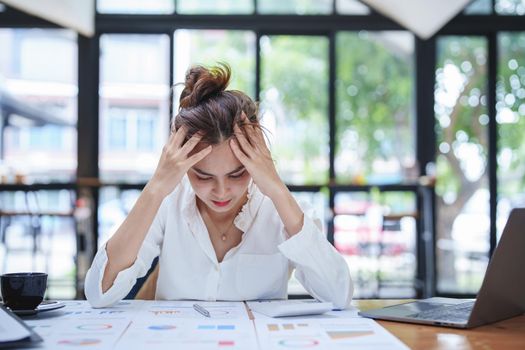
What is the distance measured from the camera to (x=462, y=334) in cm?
111

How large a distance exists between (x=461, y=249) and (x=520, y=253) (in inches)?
194

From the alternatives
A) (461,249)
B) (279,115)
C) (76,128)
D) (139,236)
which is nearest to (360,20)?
(279,115)

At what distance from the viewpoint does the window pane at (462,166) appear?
5.86 metres

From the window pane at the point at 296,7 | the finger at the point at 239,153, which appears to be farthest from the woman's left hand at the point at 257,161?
the window pane at the point at 296,7

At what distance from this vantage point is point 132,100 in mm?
6098

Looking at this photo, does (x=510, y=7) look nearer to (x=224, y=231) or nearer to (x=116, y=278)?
(x=224, y=231)

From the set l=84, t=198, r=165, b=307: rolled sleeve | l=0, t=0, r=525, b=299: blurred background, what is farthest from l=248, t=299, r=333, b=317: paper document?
l=0, t=0, r=525, b=299: blurred background

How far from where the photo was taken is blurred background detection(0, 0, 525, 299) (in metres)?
5.85

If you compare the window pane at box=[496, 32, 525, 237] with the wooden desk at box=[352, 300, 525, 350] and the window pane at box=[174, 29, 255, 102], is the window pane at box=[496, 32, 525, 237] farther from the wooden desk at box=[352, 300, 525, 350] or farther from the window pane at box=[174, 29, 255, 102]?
the wooden desk at box=[352, 300, 525, 350]

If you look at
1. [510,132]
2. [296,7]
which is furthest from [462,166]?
[296,7]

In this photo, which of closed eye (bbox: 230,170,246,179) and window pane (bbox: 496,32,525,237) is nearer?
closed eye (bbox: 230,170,246,179)

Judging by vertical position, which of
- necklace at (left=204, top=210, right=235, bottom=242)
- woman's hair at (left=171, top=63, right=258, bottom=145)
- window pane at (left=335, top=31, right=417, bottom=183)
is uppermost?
window pane at (left=335, top=31, right=417, bottom=183)

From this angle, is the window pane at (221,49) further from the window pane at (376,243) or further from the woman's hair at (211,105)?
the woman's hair at (211,105)

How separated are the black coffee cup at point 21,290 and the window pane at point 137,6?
5.05m
